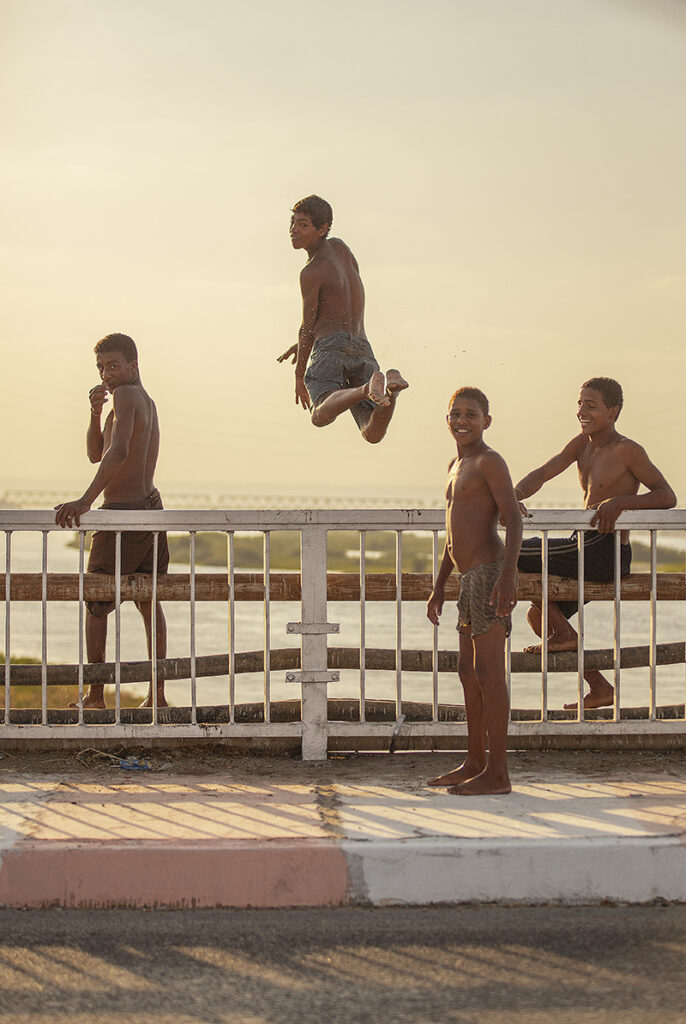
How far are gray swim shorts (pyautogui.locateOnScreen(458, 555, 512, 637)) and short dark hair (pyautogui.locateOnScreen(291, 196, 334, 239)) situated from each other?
10.5 feet

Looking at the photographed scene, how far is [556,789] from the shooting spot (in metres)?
5.33

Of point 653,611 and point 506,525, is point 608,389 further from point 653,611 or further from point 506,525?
point 506,525

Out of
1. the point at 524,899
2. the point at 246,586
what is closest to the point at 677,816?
the point at 524,899

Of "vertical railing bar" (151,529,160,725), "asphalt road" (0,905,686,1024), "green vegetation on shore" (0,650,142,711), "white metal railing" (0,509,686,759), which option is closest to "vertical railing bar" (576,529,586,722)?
"white metal railing" (0,509,686,759)

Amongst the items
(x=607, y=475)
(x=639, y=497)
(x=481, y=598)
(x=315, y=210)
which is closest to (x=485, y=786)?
(x=481, y=598)

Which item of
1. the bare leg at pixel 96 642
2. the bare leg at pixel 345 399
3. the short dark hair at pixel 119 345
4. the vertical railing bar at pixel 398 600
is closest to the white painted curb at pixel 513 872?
the vertical railing bar at pixel 398 600

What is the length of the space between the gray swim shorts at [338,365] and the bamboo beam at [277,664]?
1.67m

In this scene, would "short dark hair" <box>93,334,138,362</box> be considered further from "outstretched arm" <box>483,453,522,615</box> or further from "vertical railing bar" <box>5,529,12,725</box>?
"outstretched arm" <box>483,453,522,615</box>

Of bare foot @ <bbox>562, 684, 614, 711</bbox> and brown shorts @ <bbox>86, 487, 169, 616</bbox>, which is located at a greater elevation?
brown shorts @ <bbox>86, 487, 169, 616</bbox>

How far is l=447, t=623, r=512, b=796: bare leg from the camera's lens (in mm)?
5102

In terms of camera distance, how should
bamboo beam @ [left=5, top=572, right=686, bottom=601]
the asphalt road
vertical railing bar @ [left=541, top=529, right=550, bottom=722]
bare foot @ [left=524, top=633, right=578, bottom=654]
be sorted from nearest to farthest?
the asphalt road
vertical railing bar @ [left=541, top=529, right=550, bottom=722]
bamboo beam @ [left=5, top=572, right=686, bottom=601]
bare foot @ [left=524, top=633, right=578, bottom=654]

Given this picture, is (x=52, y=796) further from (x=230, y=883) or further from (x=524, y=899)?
(x=524, y=899)

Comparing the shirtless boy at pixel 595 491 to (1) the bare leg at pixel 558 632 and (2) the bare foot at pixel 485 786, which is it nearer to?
(1) the bare leg at pixel 558 632

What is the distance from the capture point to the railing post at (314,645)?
19.6ft
